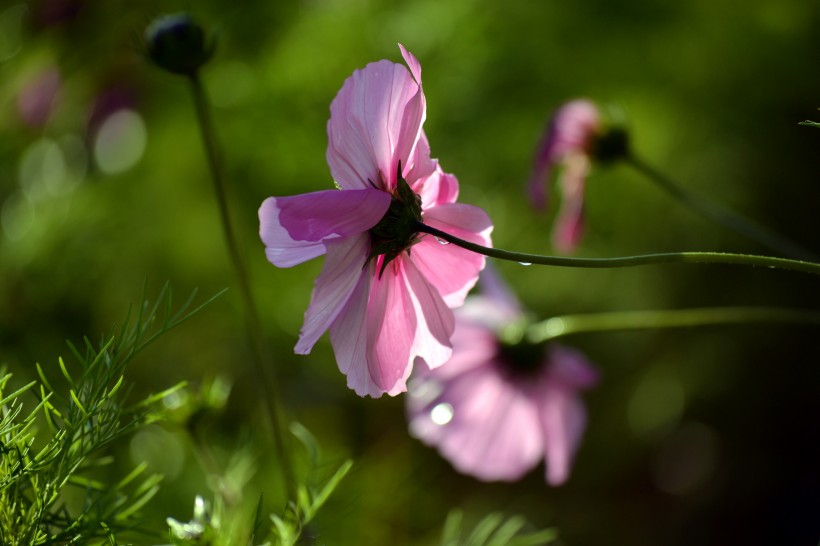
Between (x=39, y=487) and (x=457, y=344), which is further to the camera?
(x=457, y=344)

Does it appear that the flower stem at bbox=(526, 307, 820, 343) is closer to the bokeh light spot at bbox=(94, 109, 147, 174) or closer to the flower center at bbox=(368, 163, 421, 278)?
the flower center at bbox=(368, 163, 421, 278)

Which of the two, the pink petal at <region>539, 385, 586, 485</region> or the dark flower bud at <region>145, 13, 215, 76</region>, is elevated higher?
the dark flower bud at <region>145, 13, 215, 76</region>

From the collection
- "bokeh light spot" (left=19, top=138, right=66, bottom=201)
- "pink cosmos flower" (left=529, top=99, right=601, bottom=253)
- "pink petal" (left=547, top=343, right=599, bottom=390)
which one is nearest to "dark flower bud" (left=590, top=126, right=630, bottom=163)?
"pink cosmos flower" (left=529, top=99, right=601, bottom=253)

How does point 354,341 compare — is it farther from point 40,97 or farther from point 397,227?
point 40,97

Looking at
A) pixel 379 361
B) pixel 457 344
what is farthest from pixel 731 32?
pixel 379 361

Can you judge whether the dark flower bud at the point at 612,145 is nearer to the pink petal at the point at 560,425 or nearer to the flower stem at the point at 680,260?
the pink petal at the point at 560,425

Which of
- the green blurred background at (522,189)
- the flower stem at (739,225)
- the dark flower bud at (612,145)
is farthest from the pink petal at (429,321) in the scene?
the green blurred background at (522,189)

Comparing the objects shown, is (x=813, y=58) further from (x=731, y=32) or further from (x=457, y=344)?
(x=457, y=344)
